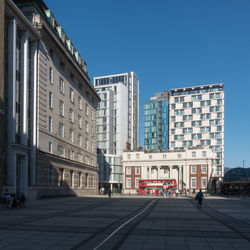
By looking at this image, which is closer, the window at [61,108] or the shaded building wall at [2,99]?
the shaded building wall at [2,99]

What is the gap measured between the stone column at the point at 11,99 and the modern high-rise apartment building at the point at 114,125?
7717 cm

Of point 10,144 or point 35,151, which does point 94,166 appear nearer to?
point 35,151

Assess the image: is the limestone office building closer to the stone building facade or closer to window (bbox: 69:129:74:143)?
window (bbox: 69:129:74:143)

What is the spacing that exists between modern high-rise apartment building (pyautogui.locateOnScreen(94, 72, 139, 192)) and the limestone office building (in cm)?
5409

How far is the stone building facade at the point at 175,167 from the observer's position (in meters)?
92.9

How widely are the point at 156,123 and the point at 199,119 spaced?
1106 inches

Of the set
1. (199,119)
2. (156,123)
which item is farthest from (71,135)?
(156,123)

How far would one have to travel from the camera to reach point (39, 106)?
42.2m

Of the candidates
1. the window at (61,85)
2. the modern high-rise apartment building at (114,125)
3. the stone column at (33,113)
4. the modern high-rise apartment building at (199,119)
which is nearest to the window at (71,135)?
the window at (61,85)

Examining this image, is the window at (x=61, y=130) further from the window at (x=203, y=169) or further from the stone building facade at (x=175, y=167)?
the window at (x=203, y=169)

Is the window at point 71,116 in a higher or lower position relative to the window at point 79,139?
higher

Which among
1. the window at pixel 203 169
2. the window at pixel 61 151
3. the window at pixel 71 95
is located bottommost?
the window at pixel 203 169

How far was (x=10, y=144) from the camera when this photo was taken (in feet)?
112

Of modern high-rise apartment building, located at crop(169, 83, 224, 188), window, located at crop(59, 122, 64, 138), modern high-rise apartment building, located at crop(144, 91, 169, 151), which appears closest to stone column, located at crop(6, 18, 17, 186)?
window, located at crop(59, 122, 64, 138)
